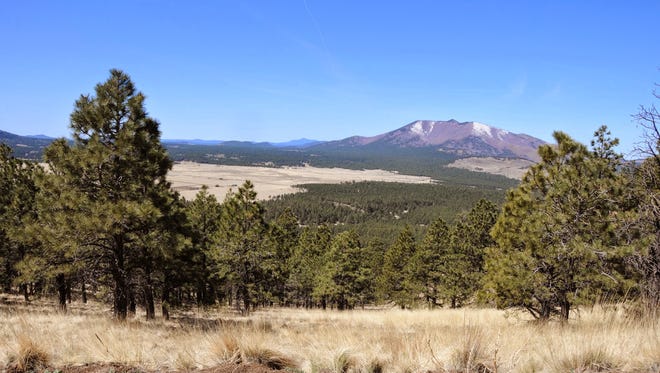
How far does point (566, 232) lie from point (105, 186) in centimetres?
1478

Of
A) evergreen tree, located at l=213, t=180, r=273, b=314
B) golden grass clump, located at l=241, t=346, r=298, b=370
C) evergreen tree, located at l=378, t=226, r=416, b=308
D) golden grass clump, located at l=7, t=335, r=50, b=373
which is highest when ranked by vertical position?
golden grass clump, located at l=241, t=346, r=298, b=370

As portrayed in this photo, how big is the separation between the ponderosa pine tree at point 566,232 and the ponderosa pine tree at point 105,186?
12.3 m

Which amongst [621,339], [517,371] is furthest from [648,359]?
[517,371]

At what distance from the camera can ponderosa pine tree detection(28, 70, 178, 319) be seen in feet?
37.8

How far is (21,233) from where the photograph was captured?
11984 millimetres

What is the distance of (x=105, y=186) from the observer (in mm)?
12375

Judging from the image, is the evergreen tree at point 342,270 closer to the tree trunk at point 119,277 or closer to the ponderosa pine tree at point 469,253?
the ponderosa pine tree at point 469,253

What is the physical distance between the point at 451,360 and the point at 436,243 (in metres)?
36.4

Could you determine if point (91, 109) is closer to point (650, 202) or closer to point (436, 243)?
point (650, 202)

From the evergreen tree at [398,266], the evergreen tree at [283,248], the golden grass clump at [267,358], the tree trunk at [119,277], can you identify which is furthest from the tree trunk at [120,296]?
the evergreen tree at [398,266]

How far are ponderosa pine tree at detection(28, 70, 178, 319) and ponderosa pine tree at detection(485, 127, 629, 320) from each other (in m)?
12.3

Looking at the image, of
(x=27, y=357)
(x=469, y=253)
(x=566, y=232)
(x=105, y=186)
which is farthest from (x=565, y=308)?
(x=469, y=253)

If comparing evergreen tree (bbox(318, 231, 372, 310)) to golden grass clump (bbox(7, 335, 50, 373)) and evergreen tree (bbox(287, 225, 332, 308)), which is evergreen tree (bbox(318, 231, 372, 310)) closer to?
evergreen tree (bbox(287, 225, 332, 308))

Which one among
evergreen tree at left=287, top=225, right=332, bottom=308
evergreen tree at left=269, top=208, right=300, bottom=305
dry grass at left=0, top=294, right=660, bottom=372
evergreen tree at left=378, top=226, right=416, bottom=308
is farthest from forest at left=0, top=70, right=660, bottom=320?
evergreen tree at left=378, top=226, right=416, bottom=308
